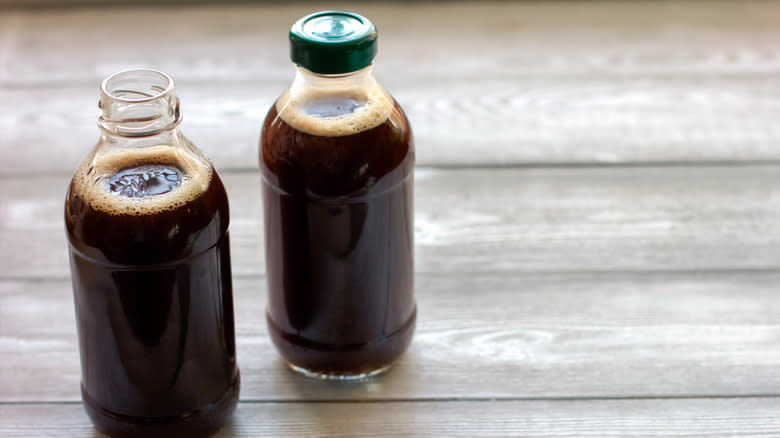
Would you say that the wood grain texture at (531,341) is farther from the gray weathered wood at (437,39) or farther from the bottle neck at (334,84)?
the gray weathered wood at (437,39)

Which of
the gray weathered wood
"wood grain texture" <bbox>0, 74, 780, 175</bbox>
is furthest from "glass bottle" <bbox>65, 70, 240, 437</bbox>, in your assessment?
the gray weathered wood

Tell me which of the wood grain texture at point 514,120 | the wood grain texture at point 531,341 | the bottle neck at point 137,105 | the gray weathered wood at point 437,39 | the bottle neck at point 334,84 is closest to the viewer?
the bottle neck at point 137,105

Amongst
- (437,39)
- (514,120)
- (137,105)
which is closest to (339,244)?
(137,105)

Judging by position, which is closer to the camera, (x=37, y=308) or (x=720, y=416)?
(x=720, y=416)

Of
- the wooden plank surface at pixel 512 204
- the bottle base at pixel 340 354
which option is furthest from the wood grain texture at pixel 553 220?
the bottle base at pixel 340 354

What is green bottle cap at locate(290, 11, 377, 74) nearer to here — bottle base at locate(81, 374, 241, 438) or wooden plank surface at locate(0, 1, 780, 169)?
bottle base at locate(81, 374, 241, 438)

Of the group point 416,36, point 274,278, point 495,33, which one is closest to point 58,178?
point 274,278

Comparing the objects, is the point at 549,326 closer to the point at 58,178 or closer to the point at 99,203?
the point at 99,203
